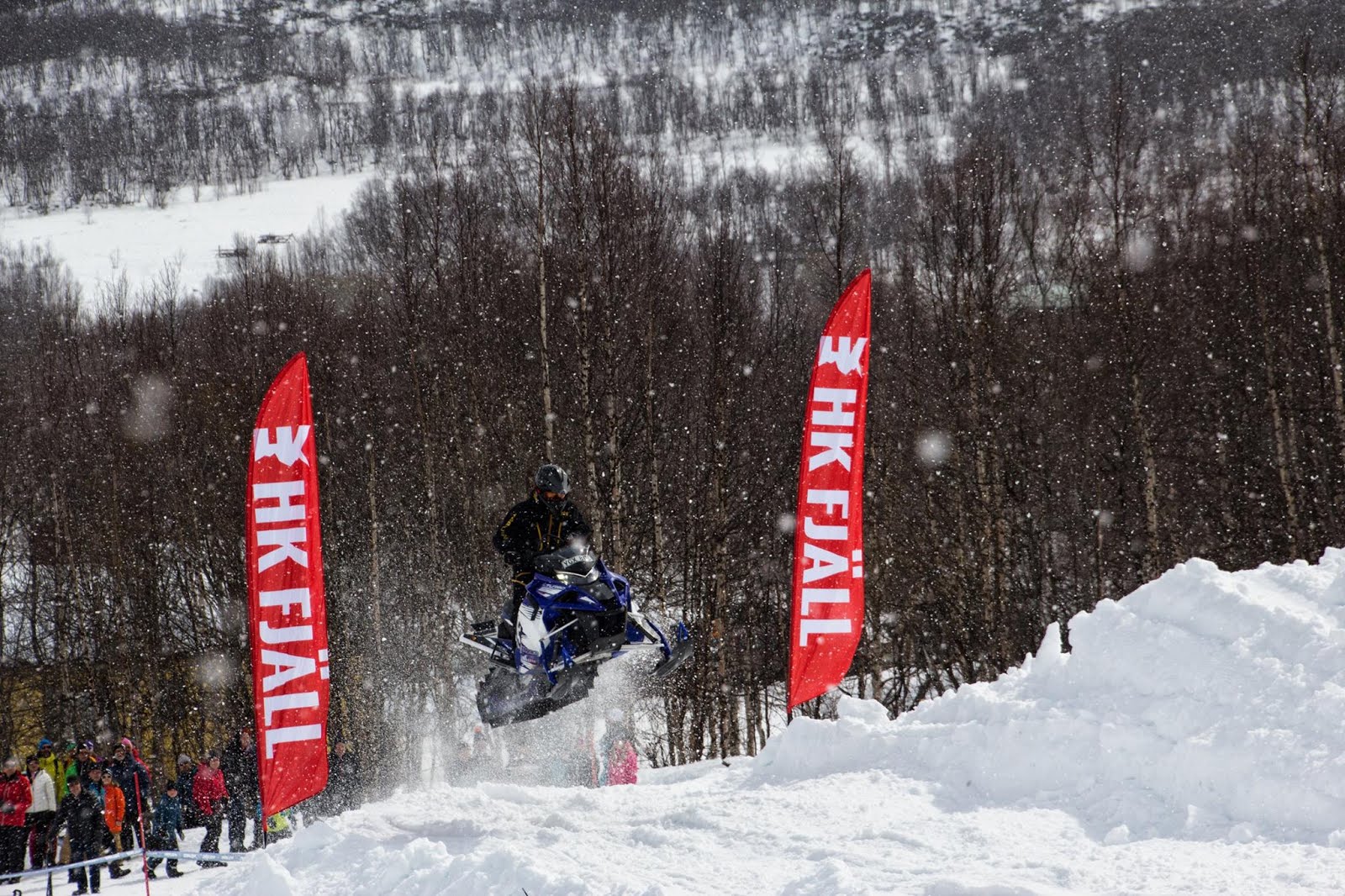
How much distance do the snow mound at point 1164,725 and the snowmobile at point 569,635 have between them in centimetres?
183

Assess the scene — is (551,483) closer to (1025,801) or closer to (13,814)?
(1025,801)

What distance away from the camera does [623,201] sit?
58.7 feet

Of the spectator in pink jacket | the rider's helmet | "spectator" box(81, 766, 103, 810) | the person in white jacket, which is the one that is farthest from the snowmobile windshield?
the person in white jacket

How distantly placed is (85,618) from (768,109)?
366 feet

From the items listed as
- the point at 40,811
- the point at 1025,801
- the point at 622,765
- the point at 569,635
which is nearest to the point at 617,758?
the point at 622,765

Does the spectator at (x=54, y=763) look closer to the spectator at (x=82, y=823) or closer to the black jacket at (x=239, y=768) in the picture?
the spectator at (x=82, y=823)

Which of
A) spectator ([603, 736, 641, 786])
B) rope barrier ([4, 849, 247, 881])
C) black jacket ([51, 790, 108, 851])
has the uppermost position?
rope barrier ([4, 849, 247, 881])

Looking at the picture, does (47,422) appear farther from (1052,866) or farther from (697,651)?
(1052,866)

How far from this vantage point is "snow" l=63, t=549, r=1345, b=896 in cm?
530

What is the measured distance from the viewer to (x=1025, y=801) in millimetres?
6352

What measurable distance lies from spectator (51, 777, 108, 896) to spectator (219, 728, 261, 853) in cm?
231

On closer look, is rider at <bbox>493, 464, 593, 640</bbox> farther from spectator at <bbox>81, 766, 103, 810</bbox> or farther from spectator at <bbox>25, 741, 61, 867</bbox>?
spectator at <bbox>25, 741, 61, 867</bbox>

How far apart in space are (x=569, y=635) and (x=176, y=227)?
98.8 meters

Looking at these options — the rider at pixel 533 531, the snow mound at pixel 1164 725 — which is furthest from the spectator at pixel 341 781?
the snow mound at pixel 1164 725
